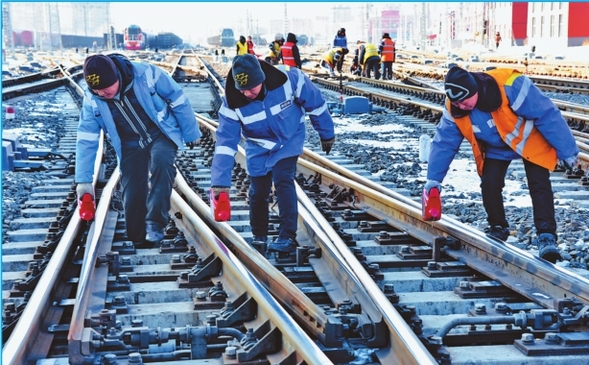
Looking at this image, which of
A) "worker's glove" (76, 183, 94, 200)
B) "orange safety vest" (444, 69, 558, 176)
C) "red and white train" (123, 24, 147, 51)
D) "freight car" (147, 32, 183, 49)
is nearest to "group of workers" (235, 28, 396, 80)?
"worker's glove" (76, 183, 94, 200)

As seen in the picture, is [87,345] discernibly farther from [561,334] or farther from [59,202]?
[59,202]

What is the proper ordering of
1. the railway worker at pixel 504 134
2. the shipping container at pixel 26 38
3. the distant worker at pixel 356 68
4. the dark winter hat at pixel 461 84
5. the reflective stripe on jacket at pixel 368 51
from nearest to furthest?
the dark winter hat at pixel 461 84
the railway worker at pixel 504 134
the reflective stripe on jacket at pixel 368 51
the distant worker at pixel 356 68
the shipping container at pixel 26 38

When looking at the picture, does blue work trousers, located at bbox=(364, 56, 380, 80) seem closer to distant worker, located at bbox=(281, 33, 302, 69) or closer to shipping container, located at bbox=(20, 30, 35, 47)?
distant worker, located at bbox=(281, 33, 302, 69)

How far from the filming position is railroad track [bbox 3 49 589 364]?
4.26 m

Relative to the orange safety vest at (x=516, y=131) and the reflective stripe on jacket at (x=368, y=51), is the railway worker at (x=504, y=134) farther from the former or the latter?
the reflective stripe on jacket at (x=368, y=51)

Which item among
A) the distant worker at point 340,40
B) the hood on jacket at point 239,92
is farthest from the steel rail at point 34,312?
the distant worker at point 340,40

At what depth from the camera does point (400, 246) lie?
20.7 ft

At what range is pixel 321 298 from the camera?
17.0ft

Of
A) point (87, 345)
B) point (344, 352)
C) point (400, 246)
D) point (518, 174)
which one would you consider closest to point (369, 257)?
point (400, 246)

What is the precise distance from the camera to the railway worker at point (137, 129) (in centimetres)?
658

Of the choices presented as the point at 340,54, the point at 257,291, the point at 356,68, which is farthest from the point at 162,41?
the point at 257,291

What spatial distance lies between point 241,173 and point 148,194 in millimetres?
2283

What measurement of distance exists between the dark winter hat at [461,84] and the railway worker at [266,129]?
3.36ft

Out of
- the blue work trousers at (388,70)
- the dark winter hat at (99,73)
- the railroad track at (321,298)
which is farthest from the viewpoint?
the blue work trousers at (388,70)
